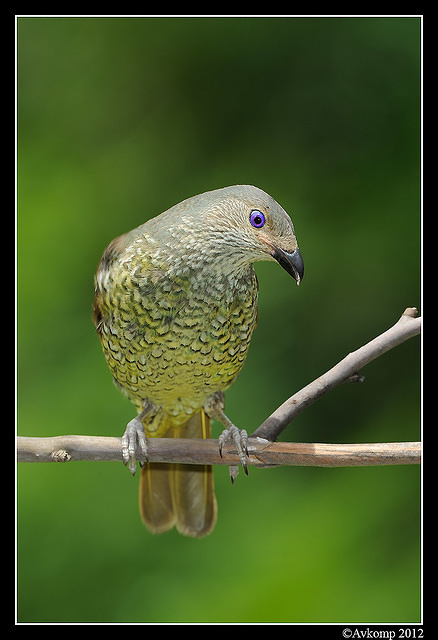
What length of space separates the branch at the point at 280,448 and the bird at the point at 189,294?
51mm

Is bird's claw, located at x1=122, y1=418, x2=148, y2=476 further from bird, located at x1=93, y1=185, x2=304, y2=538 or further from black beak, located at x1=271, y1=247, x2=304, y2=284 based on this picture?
black beak, located at x1=271, y1=247, x2=304, y2=284

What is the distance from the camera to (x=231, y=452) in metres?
1.89

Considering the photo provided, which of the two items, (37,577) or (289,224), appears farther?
(37,577)

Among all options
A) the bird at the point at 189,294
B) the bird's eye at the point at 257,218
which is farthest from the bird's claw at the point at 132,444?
the bird's eye at the point at 257,218

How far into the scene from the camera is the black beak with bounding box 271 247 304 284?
1624mm

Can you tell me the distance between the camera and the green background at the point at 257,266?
2689 millimetres

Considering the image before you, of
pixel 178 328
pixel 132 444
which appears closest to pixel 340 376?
pixel 178 328

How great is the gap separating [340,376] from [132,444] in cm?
58

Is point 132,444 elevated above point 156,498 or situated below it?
above

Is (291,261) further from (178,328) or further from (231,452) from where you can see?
(231,452)

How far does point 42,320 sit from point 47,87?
881 mm

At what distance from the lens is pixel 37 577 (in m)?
2.67
